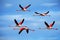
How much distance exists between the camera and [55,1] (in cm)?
201

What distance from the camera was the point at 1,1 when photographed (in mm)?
2039

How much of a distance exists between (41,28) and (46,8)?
0.24 metres

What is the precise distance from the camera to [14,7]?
6.73 ft

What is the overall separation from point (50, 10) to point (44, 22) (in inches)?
6.1

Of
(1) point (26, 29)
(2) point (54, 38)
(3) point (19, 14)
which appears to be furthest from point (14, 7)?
(2) point (54, 38)

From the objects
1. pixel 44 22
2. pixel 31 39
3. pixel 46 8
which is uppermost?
pixel 46 8

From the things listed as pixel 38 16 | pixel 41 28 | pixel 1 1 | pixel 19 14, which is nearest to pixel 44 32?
pixel 41 28

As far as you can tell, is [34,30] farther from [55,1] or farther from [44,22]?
[55,1]

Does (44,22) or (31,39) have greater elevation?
(44,22)

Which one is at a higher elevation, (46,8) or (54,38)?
(46,8)

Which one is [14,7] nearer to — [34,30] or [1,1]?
[1,1]

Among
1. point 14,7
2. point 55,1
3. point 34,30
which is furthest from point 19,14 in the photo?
point 55,1

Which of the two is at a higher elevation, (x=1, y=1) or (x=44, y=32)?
(x=1, y=1)

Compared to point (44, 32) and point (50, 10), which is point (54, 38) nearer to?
point (44, 32)
